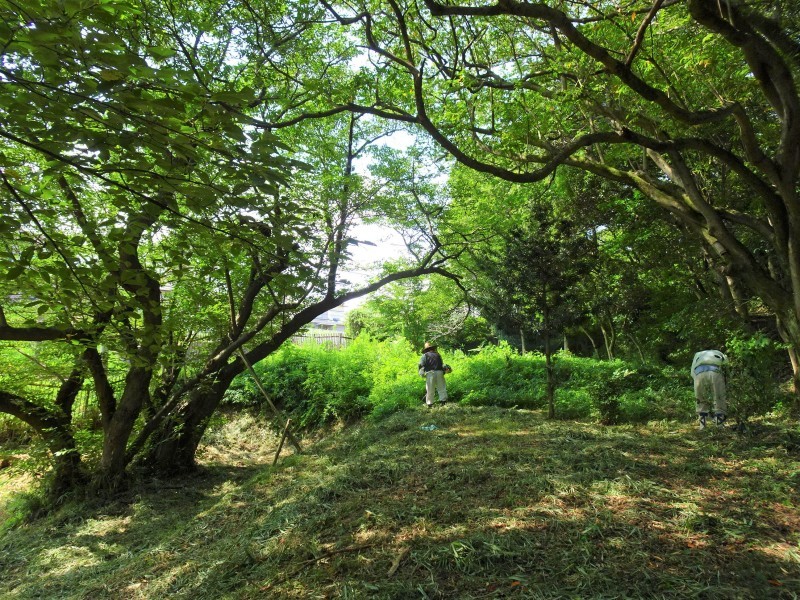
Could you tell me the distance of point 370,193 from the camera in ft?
27.2

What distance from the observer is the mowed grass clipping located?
276cm

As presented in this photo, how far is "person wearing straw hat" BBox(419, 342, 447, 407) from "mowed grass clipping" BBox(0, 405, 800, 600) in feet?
10.5

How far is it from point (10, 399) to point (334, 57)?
748 centimetres

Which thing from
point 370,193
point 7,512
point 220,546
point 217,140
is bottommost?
point 7,512

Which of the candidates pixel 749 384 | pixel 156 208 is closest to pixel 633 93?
pixel 749 384

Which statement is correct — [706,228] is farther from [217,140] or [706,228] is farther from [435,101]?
[217,140]

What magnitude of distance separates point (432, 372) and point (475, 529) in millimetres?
6709

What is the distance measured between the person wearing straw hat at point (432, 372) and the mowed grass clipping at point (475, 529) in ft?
10.5

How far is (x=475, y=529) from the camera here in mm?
3340

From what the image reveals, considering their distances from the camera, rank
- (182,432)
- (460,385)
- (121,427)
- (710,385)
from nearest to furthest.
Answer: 1. (710,385)
2. (121,427)
3. (182,432)
4. (460,385)

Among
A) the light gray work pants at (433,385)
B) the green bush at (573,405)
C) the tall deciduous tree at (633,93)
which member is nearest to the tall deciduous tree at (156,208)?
the tall deciduous tree at (633,93)

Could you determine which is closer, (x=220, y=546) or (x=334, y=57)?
(x=220, y=546)

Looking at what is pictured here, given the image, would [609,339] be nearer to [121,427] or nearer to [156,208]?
[121,427]

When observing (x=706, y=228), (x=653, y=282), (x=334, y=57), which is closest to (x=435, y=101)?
(x=334, y=57)
